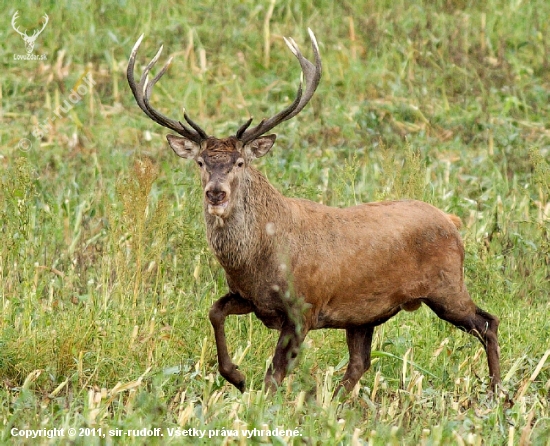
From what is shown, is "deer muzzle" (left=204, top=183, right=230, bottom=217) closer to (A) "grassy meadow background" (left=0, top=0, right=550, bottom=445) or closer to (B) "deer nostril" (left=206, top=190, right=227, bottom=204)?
(B) "deer nostril" (left=206, top=190, right=227, bottom=204)

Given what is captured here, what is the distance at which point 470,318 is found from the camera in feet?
27.8

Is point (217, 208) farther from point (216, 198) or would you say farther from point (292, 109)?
point (292, 109)

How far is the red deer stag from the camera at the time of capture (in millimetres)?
7617

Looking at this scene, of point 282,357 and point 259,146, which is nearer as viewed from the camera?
point 282,357

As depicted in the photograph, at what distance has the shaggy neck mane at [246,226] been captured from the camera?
7.65m

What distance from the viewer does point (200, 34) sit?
15117mm

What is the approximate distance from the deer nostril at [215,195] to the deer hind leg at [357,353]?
1502 mm

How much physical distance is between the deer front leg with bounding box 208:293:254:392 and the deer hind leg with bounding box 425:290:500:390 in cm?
143

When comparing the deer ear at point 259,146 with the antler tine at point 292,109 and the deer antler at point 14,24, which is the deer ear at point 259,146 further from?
the deer antler at point 14,24

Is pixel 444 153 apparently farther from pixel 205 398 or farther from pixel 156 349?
pixel 205 398

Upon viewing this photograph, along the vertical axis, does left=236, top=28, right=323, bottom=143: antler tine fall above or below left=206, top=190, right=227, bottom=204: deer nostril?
above

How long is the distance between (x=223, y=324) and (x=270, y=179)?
2.85 m

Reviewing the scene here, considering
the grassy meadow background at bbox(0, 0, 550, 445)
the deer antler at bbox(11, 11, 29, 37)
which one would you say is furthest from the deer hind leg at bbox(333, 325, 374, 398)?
the deer antler at bbox(11, 11, 29, 37)

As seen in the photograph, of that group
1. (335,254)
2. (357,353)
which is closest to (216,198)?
(335,254)
